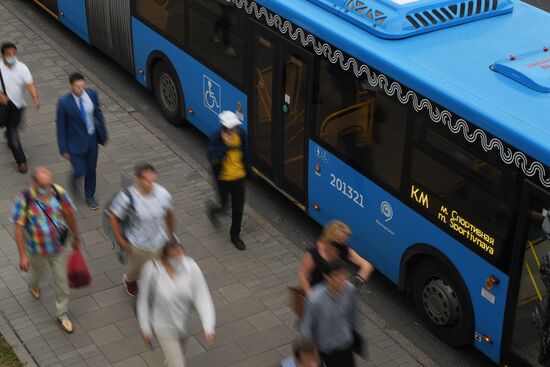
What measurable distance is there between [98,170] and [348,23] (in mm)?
4236

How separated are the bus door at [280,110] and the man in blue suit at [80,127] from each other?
190 cm

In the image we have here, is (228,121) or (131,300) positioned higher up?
(228,121)

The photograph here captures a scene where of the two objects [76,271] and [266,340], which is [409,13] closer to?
[266,340]

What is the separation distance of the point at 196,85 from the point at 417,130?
446 centimetres

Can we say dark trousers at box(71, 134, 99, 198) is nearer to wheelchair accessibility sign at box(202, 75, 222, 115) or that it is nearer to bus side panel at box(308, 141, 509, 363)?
wheelchair accessibility sign at box(202, 75, 222, 115)

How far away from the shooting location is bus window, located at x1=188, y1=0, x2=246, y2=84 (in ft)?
37.1

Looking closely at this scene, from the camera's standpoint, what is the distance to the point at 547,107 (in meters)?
8.10

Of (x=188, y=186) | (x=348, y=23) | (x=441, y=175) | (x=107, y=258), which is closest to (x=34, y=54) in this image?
(x=188, y=186)

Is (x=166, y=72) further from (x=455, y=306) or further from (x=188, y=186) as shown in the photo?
(x=455, y=306)

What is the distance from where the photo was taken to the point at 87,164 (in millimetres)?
11055

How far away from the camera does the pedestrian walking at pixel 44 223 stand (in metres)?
8.38

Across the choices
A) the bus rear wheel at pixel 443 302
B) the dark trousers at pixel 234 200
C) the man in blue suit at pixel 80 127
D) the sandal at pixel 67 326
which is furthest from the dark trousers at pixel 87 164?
the bus rear wheel at pixel 443 302

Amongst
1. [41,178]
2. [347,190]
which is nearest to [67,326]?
[41,178]


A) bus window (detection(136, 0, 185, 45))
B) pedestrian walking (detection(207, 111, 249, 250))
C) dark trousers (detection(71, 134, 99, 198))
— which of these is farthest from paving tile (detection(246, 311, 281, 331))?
bus window (detection(136, 0, 185, 45))
